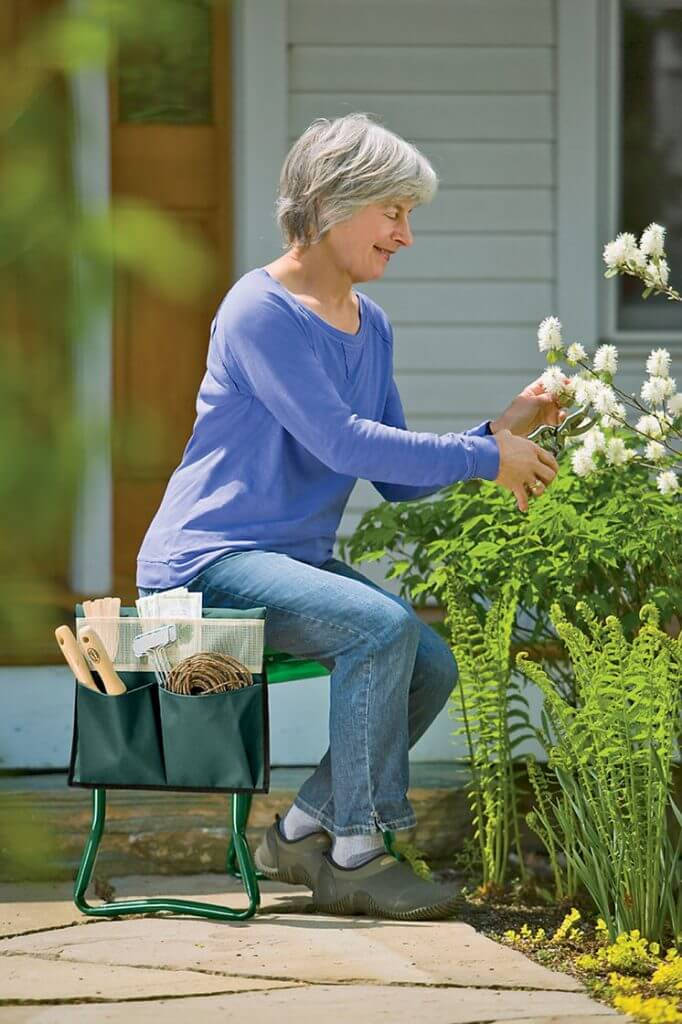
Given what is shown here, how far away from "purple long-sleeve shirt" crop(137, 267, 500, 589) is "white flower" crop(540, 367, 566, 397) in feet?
0.51

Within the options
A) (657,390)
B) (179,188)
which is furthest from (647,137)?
(657,390)

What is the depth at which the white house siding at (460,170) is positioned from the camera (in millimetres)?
4988

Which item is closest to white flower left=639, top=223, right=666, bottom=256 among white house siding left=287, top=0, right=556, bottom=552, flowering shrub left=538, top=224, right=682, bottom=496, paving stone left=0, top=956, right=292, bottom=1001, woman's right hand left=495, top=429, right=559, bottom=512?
flowering shrub left=538, top=224, right=682, bottom=496

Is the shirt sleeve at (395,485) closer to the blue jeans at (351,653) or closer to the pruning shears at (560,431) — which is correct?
the pruning shears at (560,431)

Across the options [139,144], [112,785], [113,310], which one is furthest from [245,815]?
[139,144]

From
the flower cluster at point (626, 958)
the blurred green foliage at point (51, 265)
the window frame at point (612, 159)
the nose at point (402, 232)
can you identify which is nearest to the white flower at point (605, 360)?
the nose at point (402, 232)

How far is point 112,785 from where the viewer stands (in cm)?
295

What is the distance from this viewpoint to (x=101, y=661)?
2.89 meters

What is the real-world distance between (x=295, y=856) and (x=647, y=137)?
121 inches

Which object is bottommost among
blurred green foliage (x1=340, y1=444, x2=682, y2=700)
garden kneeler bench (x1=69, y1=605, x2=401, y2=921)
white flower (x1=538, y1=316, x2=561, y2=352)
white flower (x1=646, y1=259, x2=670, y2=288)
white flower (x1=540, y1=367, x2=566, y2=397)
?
garden kneeler bench (x1=69, y1=605, x2=401, y2=921)

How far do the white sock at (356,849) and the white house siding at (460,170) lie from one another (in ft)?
6.88

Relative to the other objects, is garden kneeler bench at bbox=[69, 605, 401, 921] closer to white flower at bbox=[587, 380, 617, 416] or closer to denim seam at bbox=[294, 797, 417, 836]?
denim seam at bbox=[294, 797, 417, 836]

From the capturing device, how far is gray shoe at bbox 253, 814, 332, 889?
3068mm

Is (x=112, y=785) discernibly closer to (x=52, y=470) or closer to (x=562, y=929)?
(x=562, y=929)
